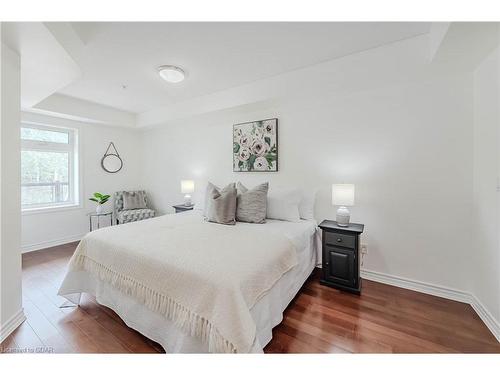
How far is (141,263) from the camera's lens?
146cm

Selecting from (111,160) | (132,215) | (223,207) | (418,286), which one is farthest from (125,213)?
(418,286)

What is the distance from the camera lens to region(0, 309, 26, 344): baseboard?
1489 mm

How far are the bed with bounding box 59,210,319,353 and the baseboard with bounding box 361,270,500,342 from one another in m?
0.90

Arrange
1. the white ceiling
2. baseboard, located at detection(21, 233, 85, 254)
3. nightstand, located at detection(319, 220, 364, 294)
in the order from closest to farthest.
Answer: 1. the white ceiling
2. nightstand, located at detection(319, 220, 364, 294)
3. baseboard, located at detection(21, 233, 85, 254)

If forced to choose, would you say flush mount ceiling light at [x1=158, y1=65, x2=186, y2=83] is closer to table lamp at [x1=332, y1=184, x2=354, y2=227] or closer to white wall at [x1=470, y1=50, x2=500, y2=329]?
table lamp at [x1=332, y1=184, x2=354, y2=227]

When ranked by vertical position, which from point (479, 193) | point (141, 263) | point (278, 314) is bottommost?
point (278, 314)

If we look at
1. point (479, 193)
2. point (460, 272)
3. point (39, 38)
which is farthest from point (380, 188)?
point (39, 38)

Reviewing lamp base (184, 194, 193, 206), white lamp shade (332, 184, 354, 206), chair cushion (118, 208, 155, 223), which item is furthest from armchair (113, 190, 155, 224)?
white lamp shade (332, 184, 354, 206)

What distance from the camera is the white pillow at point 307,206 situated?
2.62 metres

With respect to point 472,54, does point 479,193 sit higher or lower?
lower

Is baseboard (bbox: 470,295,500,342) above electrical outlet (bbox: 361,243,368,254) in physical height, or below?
below

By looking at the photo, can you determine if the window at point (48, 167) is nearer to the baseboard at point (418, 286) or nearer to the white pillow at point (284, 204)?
the white pillow at point (284, 204)
